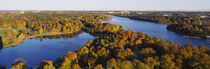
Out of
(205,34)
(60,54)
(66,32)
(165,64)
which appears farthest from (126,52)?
(66,32)

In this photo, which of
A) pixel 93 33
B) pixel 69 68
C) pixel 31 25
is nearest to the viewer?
pixel 69 68

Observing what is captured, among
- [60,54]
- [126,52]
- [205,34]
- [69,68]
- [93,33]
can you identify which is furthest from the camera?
[93,33]

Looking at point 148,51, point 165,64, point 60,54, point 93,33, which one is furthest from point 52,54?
point 93,33

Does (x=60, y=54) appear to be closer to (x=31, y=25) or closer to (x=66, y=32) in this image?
(x=66, y=32)

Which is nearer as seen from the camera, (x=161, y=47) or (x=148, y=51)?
(x=148, y=51)

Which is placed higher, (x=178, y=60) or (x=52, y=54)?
(x=178, y=60)

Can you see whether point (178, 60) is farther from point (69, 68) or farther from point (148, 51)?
point (69, 68)

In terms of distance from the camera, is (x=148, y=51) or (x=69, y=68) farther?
(x=148, y=51)

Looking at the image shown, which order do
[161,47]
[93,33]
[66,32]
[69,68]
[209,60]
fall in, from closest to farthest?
[209,60] → [69,68] → [161,47] → [93,33] → [66,32]

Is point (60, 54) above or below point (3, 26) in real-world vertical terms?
below

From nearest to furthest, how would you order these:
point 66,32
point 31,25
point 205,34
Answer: point 205,34, point 66,32, point 31,25
